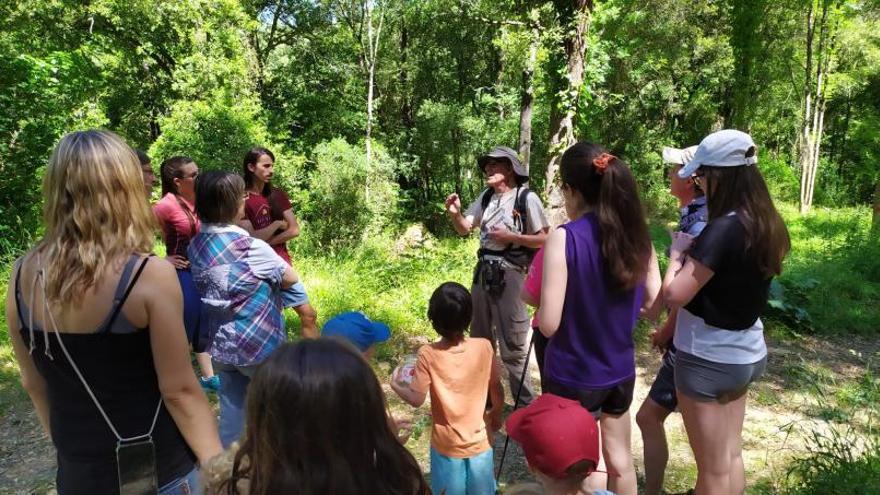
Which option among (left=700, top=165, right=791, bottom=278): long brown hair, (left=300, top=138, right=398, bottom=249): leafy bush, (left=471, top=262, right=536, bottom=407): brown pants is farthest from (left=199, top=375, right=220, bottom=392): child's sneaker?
(left=300, top=138, right=398, bottom=249): leafy bush

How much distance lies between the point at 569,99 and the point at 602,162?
509 cm

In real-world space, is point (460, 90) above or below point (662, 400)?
above

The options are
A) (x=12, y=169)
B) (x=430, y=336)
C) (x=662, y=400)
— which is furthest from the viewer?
(x=12, y=169)

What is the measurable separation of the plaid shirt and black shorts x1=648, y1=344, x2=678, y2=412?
1937mm

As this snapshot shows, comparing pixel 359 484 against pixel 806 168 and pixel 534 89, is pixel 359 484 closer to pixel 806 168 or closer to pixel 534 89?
pixel 534 89

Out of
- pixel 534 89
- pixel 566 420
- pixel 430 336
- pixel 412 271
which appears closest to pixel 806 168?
pixel 534 89

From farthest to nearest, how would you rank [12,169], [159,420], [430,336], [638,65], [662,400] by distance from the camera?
[638,65] → [12,169] → [430,336] → [662,400] → [159,420]

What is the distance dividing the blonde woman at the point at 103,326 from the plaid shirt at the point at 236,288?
889 mm

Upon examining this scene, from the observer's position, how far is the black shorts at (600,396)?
7.38 feet

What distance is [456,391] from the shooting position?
2.39m

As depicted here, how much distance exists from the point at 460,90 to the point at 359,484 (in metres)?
20.6

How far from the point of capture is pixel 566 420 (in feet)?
5.38

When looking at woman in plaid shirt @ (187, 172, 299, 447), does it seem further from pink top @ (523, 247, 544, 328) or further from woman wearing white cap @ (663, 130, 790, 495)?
woman wearing white cap @ (663, 130, 790, 495)

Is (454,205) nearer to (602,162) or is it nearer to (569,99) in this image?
(602,162)
